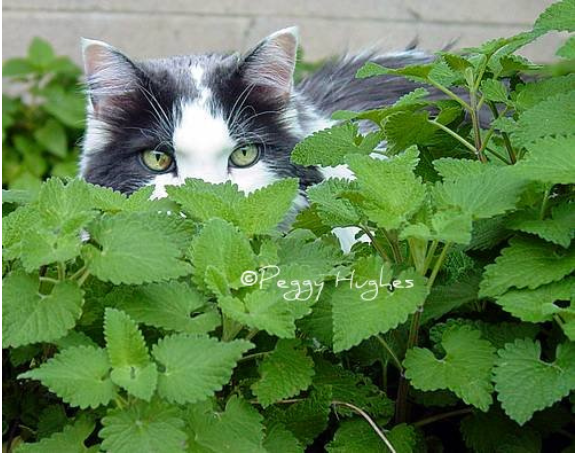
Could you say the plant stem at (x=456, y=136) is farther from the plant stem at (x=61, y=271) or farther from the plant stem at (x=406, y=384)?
the plant stem at (x=61, y=271)

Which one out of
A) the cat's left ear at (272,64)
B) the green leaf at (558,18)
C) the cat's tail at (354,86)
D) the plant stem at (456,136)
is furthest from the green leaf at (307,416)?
the cat's tail at (354,86)

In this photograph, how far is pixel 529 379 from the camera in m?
Answer: 0.92

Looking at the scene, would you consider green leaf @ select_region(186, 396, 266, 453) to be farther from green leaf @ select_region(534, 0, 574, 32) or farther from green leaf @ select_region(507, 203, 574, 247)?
green leaf @ select_region(534, 0, 574, 32)

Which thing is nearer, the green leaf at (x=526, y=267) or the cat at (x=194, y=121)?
the green leaf at (x=526, y=267)

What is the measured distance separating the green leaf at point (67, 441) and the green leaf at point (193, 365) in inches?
4.4

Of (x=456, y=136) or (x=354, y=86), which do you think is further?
(x=354, y=86)

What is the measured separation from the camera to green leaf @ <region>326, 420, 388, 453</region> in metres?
1.02

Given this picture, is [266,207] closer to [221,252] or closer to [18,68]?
[221,252]

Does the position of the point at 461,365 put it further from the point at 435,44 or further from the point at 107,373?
the point at 435,44

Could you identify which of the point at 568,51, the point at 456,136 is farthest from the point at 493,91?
the point at 568,51

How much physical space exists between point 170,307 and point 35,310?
12 cm

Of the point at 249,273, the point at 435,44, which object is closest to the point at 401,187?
the point at 249,273

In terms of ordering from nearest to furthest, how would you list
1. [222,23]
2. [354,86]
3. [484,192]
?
[484,192], [354,86], [222,23]

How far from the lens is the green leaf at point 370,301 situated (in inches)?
35.5
